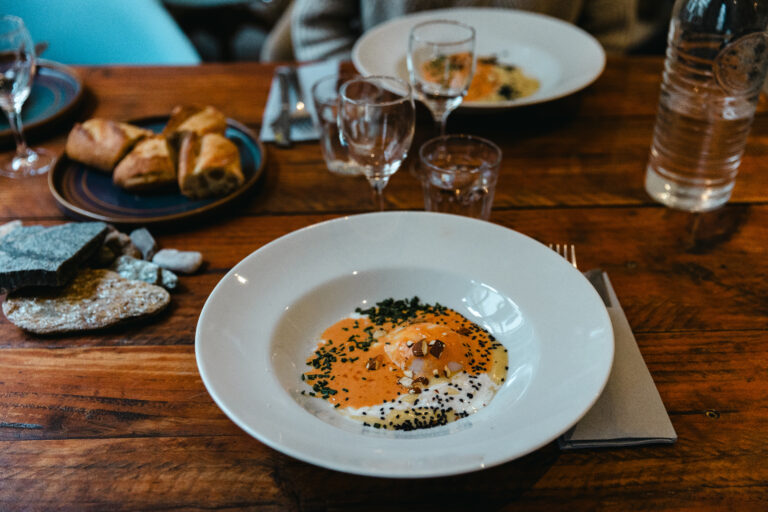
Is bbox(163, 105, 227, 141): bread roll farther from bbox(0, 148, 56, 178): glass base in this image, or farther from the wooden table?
bbox(0, 148, 56, 178): glass base

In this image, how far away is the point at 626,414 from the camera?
2.63ft

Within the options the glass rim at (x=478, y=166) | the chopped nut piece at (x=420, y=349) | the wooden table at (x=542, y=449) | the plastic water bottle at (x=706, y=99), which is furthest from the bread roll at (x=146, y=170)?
the plastic water bottle at (x=706, y=99)

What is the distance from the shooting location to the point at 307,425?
2.41 ft

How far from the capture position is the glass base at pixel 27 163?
1382 millimetres

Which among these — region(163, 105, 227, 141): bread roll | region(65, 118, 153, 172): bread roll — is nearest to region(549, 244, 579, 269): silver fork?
region(163, 105, 227, 141): bread roll

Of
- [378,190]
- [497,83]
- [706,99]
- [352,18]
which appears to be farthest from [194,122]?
[352,18]

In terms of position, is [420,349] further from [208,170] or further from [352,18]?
[352,18]

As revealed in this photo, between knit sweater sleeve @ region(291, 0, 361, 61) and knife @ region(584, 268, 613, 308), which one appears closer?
knife @ region(584, 268, 613, 308)

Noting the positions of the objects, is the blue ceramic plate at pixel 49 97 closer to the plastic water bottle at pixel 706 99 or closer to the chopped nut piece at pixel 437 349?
the chopped nut piece at pixel 437 349

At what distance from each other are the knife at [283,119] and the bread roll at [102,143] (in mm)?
278

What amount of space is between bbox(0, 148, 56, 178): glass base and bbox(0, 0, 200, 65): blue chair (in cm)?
107

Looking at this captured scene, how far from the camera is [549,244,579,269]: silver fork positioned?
3.55 feet

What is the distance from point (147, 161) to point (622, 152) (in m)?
1.00

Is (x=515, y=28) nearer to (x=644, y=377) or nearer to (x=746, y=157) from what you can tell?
(x=746, y=157)
